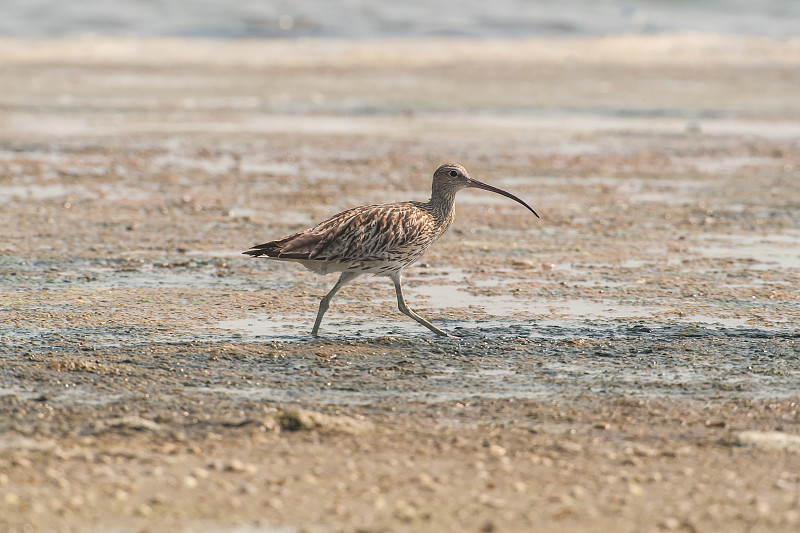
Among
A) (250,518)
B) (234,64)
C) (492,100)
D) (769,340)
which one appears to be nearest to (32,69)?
(234,64)

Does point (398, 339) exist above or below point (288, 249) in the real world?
below

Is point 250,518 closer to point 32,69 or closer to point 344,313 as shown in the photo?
point 344,313

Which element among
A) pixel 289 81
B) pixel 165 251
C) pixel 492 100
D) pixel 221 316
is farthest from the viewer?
pixel 289 81

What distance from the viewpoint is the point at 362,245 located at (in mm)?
7633

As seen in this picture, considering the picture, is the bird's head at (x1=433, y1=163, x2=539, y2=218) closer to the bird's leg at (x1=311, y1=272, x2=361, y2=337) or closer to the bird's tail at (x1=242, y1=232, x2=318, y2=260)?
the bird's leg at (x1=311, y1=272, x2=361, y2=337)

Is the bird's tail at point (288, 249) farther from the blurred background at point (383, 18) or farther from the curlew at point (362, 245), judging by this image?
the blurred background at point (383, 18)

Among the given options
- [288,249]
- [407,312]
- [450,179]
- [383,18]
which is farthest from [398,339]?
[383,18]

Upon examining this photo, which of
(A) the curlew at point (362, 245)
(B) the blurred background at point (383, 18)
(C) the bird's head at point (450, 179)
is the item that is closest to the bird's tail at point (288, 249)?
(A) the curlew at point (362, 245)

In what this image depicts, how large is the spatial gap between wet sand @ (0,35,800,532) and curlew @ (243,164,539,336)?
33 centimetres

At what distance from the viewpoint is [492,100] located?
74.5 ft

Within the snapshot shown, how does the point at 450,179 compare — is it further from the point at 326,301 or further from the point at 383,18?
the point at 383,18

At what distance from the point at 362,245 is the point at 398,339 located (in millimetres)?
644

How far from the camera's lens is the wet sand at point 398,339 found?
195 inches

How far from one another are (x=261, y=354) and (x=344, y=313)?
4.30 feet
